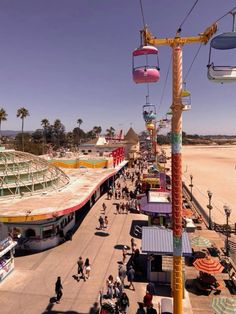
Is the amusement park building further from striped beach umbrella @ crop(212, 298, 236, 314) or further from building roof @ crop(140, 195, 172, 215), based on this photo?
striped beach umbrella @ crop(212, 298, 236, 314)

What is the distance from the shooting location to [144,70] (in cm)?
1138

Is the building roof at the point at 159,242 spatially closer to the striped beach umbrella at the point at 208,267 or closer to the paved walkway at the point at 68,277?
the striped beach umbrella at the point at 208,267

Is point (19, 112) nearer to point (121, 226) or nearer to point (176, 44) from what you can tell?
point (121, 226)

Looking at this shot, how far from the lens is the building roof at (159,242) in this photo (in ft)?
59.2

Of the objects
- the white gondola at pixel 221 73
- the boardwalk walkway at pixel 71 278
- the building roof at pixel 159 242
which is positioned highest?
the white gondola at pixel 221 73

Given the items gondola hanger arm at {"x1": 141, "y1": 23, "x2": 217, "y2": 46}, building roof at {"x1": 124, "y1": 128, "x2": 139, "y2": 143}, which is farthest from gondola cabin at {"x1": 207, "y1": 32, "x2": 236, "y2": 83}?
building roof at {"x1": 124, "y1": 128, "x2": 139, "y2": 143}

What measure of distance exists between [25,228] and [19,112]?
9336 cm

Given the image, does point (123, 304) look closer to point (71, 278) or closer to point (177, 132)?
point (71, 278)

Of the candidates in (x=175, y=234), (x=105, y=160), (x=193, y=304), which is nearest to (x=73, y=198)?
(x=193, y=304)

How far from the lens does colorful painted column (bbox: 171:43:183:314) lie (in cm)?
1096

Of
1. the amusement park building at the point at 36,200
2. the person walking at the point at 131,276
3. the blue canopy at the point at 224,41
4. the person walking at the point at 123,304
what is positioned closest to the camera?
the blue canopy at the point at 224,41

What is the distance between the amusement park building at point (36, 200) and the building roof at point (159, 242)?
675 cm

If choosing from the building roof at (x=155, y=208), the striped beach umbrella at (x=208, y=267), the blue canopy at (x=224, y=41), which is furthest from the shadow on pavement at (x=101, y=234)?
the blue canopy at (x=224, y=41)

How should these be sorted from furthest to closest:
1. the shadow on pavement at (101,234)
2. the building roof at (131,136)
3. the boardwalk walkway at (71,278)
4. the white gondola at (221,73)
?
the building roof at (131,136) < the shadow on pavement at (101,234) < the boardwalk walkway at (71,278) < the white gondola at (221,73)
